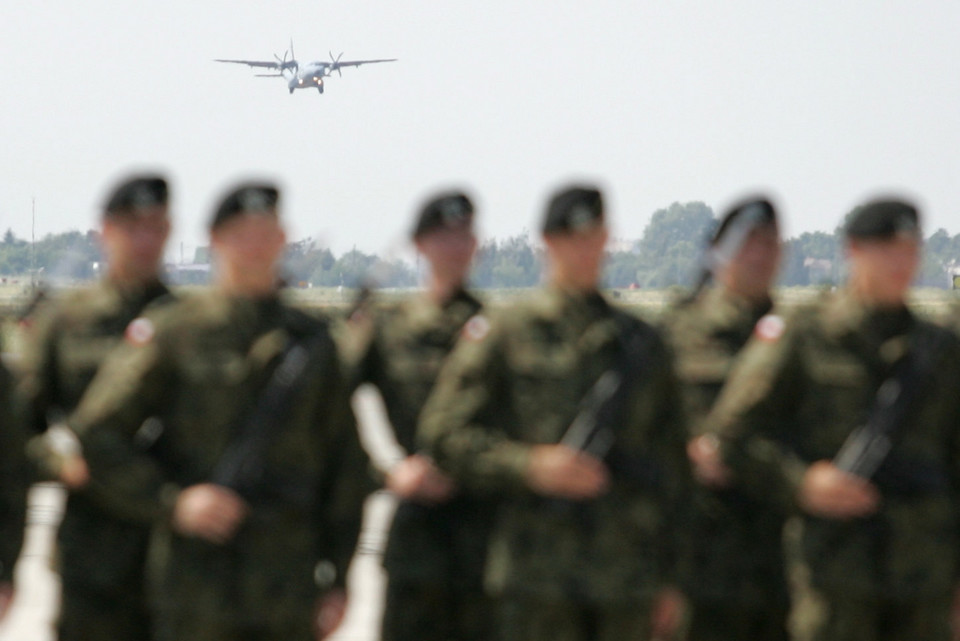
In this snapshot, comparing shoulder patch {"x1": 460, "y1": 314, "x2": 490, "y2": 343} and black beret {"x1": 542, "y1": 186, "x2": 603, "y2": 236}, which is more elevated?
black beret {"x1": 542, "y1": 186, "x2": 603, "y2": 236}

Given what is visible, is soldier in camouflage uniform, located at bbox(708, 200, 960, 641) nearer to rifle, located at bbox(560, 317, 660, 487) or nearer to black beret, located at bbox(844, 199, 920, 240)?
black beret, located at bbox(844, 199, 920, 240)

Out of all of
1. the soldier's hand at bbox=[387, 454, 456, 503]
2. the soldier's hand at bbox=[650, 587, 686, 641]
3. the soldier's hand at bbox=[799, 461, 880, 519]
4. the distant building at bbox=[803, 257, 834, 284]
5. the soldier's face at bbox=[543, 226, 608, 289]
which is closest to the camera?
the soldier's hand at bbox=[650, 587, 686, 641]

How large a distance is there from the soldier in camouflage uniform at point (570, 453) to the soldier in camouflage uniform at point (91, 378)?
3.37 ft

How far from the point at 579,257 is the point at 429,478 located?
1.13m

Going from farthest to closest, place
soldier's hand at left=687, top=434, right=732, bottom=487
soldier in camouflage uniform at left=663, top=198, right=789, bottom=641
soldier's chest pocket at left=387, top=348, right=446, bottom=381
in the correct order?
soldier's chest pocket at left=387, top=348, right=446, bottom=381 → soldier in camouflage uniform at left=663, top=198, right=789, bottom=641 → soldier's hand at left=687, top=434, right=732, bottom=487

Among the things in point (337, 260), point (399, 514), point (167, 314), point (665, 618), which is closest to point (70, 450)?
point (167, 314)

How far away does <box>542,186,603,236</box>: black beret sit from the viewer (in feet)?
17.7

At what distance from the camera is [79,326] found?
615 cm

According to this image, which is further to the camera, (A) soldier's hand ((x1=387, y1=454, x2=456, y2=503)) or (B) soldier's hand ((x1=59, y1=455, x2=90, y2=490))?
(A) soldier's hand ((x1=387, y1=454, x2=456, y2=503))

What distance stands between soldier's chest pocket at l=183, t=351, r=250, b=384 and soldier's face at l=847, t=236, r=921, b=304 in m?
1.85

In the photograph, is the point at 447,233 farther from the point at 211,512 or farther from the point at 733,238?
the point at 211,512

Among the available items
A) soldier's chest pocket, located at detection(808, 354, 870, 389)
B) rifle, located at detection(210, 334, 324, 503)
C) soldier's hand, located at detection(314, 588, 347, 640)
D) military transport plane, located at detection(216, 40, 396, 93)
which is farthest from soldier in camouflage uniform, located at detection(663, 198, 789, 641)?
military transport plane, located at detection(216, 40, 396, 93)

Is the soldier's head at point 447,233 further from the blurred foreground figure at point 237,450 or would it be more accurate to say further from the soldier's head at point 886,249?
the blurred foreground figure at point 237,450

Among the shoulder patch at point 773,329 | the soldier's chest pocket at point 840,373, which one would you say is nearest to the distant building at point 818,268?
the shoulder patch at point 773,329
